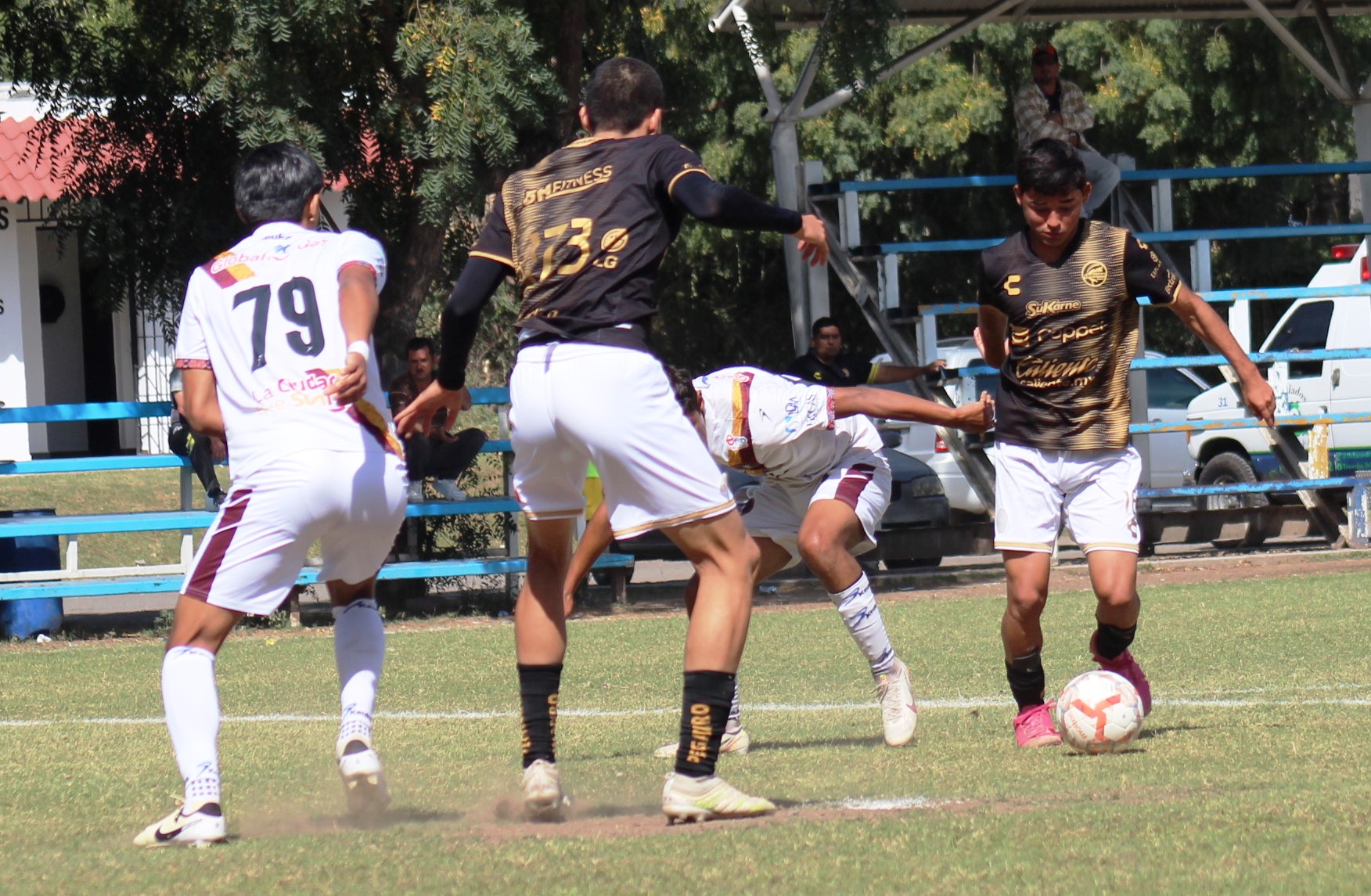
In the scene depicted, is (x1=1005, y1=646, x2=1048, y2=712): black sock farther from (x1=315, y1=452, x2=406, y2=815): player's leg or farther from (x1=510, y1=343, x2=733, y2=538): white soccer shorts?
(x1=315, y1=452, x2=406, y2=815): player's leg

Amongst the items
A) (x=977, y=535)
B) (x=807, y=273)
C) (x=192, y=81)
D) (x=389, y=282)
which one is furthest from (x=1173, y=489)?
(x=192, y=81)

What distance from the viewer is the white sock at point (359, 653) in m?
5.26

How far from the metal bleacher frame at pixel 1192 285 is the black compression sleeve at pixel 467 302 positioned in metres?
10.9

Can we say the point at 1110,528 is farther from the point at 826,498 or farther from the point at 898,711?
the point at 826,498

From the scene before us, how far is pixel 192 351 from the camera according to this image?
5078 mm

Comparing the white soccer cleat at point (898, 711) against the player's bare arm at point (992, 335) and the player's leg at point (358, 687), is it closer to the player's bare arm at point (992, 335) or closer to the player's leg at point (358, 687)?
the player's bare arm at point (992, 335)

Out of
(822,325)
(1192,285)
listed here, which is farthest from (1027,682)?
(1192,285)

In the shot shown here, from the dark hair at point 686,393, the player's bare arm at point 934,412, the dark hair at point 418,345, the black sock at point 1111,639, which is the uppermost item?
the dark hair at point 418,345

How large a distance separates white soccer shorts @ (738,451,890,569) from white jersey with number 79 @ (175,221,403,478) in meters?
2.49

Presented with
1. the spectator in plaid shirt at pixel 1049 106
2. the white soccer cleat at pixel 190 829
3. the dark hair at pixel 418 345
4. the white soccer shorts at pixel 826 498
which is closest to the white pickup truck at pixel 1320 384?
the spectator in plaid shirt at pixel 1049 106

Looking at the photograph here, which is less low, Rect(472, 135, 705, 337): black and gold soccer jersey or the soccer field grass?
Rect(472, 135, 705, 337): black and gold soccer jersey

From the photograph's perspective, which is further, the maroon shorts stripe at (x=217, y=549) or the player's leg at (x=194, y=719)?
the maroon shorts stripe at (x=217, y=549)

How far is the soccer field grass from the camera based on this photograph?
409 cm

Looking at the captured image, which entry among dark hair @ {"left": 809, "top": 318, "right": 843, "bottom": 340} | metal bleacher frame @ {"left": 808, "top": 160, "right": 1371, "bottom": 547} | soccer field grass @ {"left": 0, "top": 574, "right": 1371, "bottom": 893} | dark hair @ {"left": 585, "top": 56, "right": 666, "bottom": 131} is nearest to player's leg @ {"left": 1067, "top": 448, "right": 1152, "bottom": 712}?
soccer field grass @ {"left": 0, "top": 574, "right": 1371, "bottom": 893}
